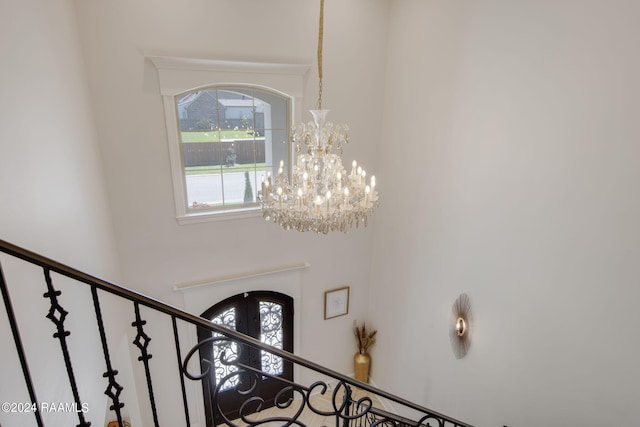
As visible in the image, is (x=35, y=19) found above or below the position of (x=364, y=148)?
above

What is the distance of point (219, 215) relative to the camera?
439 cm

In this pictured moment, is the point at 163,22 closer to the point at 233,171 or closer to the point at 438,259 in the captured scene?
the point at 233,171

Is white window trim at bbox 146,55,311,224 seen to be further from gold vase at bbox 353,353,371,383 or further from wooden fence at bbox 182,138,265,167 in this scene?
gold vase at bbox 353,353,371,383

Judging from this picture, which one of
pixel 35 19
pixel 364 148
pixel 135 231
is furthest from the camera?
pixel 364 148

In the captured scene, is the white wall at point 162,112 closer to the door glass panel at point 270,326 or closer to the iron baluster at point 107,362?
the door glass panel at point 270,326

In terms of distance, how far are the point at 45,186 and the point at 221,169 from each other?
85.0 inches

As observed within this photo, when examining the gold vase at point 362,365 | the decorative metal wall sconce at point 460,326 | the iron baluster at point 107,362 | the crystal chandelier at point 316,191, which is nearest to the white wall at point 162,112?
the gold vase at point 362,365

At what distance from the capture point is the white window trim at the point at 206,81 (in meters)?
3.73

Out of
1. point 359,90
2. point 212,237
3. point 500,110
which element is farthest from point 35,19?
point 500,110

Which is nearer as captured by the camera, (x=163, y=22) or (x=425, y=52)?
(x=163, y=22)

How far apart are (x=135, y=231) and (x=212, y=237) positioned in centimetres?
83

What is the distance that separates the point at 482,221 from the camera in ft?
11.3

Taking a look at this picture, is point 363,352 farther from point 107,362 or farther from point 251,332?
point 107,362

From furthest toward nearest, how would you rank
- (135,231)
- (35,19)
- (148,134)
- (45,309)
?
(135,231), (148,134), (35,19), (45,309)
